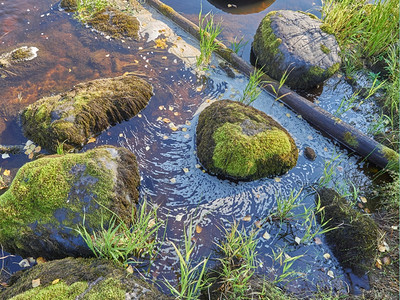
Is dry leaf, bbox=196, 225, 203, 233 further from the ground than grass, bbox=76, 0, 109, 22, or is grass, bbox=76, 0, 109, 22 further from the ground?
grass, bbox=76, 0, 109, 22

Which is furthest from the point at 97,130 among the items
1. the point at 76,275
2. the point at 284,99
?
the point at 284,99

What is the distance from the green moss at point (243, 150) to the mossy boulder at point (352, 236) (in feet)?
3.31

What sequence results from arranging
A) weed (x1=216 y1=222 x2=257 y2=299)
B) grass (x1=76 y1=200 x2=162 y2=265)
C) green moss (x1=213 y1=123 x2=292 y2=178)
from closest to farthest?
grass (x1=76 y1=200 x2=162 y2=265), weed (x1=216 y1=222 x2=257 y2=299), green moss (x1=213 y1=123 x2=292 y2=178)

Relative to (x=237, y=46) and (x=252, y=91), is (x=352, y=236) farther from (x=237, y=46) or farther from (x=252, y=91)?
(x=237, y=46)

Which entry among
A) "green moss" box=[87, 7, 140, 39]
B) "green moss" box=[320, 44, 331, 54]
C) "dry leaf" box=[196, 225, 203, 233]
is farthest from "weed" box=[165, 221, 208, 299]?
"green moss" box=[87, 7, 140, 39]

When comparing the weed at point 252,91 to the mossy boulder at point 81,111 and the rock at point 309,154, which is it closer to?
the rock at point 309,154

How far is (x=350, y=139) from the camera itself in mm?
5199

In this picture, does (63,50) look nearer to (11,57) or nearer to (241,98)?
(11,57)

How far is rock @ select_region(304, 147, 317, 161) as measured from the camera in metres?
5.07

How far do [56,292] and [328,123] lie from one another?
5.06 metres

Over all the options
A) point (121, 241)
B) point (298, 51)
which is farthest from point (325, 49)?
point (121, 241)

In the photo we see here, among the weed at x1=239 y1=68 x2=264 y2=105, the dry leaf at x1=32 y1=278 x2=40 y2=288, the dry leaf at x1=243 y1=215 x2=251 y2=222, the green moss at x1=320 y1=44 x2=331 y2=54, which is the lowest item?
the dry leaf at x1=243 y1=215 x2=251 y2=222

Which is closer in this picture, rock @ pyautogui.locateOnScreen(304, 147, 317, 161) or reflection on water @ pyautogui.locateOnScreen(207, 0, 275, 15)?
rock @ pyautogui.locateOnScreen(304, 147, 317, 161)

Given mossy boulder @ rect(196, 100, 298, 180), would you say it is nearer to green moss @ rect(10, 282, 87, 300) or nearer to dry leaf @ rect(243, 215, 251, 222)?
dry leaf @ rect(243, 215, 251, 222)
